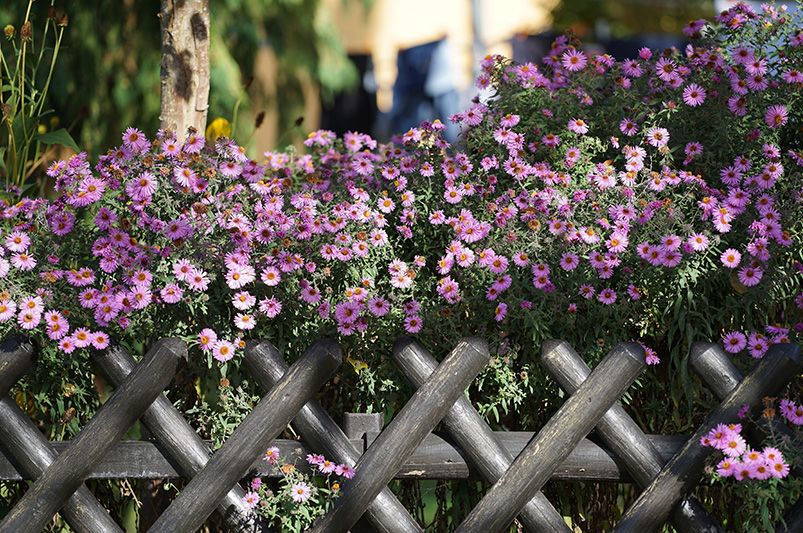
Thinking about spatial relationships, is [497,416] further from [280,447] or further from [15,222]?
[15,222]


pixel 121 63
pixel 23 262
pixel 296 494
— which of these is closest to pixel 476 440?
pixel 296 494

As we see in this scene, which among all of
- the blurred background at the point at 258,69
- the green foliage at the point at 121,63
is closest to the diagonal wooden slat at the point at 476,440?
the blurred background at the point at 258,69

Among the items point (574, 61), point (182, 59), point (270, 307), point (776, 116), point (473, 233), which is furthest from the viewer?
point (182, 59)

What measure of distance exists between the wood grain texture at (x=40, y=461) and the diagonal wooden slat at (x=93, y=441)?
31 mm

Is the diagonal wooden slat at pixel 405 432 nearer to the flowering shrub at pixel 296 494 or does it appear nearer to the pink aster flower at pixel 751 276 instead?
the flowering shrub at pixel 296 494

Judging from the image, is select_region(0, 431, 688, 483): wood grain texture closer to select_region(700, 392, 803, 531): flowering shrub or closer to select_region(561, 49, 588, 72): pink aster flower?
select_region(700, 392, 803, 531): flowering shrub

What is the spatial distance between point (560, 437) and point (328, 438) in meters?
0.47

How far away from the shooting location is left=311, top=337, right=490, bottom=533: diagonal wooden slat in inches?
89.2

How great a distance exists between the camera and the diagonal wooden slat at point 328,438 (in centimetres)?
230

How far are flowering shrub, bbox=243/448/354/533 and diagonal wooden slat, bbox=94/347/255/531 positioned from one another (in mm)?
36

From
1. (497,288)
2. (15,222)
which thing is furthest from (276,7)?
(497,288)

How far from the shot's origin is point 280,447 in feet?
7.70

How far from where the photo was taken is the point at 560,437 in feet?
7.43

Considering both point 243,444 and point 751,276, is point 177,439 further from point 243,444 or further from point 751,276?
point 751,276
